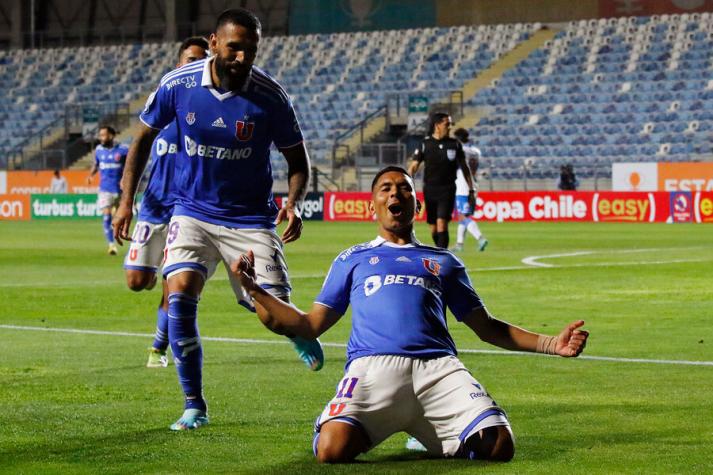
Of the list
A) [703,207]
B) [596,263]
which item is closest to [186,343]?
[596,263]

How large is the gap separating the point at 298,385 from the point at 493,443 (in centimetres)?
329

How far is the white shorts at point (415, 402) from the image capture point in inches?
260

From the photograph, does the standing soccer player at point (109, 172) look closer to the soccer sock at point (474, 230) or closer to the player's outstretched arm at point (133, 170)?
the soccer sock at point (474, 230)

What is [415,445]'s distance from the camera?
7078 millimetres

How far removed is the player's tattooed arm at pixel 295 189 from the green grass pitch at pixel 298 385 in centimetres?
105

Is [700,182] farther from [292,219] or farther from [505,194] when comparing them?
[292,219]

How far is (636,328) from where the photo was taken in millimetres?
13656

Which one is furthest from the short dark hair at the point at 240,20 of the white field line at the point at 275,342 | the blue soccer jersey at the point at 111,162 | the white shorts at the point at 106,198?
the white shorts at the point at 106,198

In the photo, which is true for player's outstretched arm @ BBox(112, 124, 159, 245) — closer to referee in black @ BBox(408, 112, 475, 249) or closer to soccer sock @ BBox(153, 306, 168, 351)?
soccer sock @ BBox(153, 306, 168, 351)

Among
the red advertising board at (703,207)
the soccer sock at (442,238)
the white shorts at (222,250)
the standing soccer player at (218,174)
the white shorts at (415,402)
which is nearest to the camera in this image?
the white shorts at (415,402)

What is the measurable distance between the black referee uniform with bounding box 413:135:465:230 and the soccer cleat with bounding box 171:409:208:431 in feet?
48.4

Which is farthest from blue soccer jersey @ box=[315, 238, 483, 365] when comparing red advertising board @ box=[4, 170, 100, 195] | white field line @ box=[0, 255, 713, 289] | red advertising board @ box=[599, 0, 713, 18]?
red advertising board @ box=[599, 0, 713, 18]

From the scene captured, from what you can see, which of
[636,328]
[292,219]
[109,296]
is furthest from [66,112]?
[292,219]

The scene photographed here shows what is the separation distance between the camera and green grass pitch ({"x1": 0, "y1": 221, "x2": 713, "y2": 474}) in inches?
267
